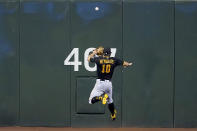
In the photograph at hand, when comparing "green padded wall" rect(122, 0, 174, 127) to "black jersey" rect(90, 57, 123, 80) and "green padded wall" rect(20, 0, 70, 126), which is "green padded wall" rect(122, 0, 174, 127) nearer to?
"green padded wall" rect(20, 0, 70, 126)

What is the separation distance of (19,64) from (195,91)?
4.58m

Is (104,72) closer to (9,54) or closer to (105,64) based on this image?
(105,64)

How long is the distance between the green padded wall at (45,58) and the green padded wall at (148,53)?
1.56 meters

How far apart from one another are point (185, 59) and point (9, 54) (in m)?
4.52

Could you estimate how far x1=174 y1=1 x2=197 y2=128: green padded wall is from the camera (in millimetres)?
11875

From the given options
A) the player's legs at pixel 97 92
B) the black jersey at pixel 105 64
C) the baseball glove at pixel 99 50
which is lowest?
the player's legs at pixel 97 92

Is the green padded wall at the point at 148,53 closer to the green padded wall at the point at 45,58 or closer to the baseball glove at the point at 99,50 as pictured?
the baseball glove at the point at 99,50

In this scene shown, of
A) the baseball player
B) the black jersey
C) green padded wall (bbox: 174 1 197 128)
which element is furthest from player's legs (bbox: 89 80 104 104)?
green padded wall (bbox: 174 1 197 128)

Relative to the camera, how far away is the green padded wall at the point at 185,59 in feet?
39.0

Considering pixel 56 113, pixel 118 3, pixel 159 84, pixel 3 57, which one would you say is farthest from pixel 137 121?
pixel 3 57

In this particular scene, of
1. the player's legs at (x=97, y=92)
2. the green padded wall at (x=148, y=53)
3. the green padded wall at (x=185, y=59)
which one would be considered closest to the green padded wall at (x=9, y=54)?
the player's legs at (x=97, y=92)

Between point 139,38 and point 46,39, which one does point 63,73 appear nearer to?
point 46,39

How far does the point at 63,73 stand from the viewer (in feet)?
39.3

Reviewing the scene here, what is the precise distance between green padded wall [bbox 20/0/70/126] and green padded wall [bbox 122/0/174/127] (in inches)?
61.6
